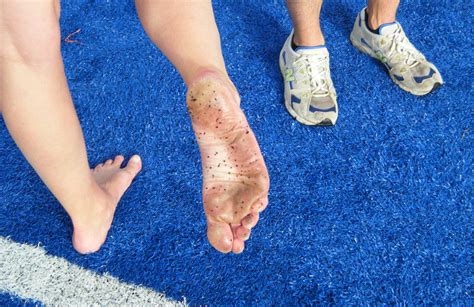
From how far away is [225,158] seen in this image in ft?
2.45

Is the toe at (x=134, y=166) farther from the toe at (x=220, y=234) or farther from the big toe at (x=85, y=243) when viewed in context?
the toe at (x=220, y=234)

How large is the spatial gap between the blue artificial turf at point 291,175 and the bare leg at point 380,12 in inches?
5.1

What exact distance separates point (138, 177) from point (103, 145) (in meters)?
0.18

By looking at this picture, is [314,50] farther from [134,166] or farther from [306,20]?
[134,166]

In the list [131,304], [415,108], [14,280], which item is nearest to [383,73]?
[415,108]

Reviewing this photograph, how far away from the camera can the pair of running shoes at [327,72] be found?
140 cm

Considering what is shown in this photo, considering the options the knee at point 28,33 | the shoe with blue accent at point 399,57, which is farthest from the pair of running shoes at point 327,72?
the knee at point 28,33

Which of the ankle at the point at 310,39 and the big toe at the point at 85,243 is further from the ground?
the ankle at the point at 310,39

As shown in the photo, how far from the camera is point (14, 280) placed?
112cm

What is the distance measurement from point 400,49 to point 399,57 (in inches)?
1.4

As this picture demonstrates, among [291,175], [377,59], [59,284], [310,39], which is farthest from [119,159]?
[377,59]

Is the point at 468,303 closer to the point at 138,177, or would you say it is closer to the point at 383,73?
the point at 383,73

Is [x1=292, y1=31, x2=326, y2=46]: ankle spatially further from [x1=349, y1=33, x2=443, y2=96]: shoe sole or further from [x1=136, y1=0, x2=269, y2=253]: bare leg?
[x1=136, y1=0, x2=269, y2=253]: bare leg

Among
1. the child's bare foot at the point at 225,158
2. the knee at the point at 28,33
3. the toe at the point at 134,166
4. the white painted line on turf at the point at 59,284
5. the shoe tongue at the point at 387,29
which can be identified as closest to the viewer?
the knee at the point at 28,33
